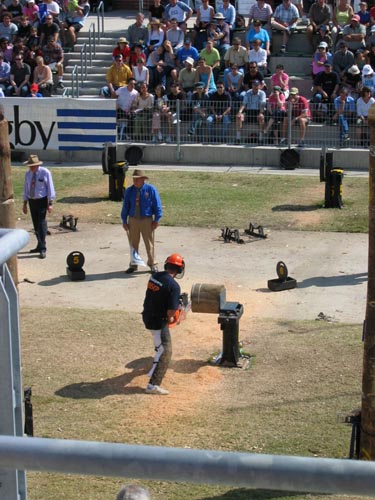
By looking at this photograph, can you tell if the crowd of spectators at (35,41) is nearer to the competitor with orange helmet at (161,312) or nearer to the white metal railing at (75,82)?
the white metal railing at (75,82)

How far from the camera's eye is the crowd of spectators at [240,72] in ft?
78.3

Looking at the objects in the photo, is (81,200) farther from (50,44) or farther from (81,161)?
(50,44)

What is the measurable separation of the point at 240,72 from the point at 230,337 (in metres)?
14.9

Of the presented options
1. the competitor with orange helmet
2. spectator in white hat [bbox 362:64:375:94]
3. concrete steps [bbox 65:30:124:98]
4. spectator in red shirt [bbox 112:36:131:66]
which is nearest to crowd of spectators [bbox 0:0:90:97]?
concrete steps [bbox 65:30:124:98]

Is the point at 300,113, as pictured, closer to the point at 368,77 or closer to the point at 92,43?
the point at 368,77

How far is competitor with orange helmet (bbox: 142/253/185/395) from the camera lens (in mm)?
10852

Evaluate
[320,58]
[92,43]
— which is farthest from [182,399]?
[92,43]

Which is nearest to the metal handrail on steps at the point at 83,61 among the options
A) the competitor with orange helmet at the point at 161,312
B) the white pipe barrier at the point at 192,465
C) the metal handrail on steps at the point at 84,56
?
the metal handrail on steps at the point at 84,56

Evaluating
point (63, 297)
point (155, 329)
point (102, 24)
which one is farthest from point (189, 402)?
point (102, 24)

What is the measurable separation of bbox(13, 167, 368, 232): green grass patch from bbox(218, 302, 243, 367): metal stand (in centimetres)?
667

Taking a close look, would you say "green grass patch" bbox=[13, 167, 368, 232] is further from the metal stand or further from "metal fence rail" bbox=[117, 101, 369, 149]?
the metal stand

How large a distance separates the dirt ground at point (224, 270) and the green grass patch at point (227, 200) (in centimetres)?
58

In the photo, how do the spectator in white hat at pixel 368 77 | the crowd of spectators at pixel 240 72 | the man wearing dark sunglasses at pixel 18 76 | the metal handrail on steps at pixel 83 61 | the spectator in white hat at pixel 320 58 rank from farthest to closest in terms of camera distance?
the metal handrail on steps at pixel 83 61, the man wearing dark sunglasses at pixel 18 76, the spectator in white hat at pixel 320 58, the spectator in white hat at pixel 368 77, the crowd of spectators at pixel 240 72

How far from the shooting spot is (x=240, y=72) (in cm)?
2528
